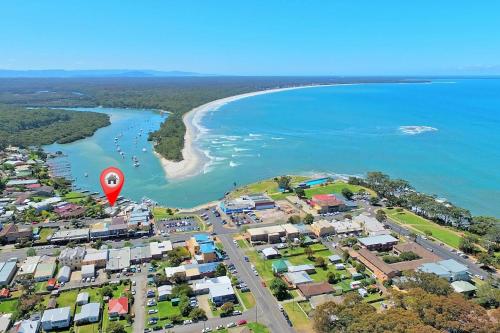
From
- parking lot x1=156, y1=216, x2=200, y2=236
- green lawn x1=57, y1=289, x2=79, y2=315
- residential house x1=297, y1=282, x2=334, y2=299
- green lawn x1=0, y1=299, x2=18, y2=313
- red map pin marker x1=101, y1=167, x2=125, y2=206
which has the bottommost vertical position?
green lawn x1=0, y1=299, x2=18, y2=313

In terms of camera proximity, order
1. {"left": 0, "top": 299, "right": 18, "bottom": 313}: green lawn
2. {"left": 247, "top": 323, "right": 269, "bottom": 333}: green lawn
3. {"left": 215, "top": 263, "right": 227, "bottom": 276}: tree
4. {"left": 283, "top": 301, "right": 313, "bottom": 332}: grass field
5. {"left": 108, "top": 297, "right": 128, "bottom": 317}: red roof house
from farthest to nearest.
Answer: {"left": 215, "top": 263, "right": 227, "bottom": 276}: tree
{"left": 0, "top": 299, "right": 18, "bottom": 313}: green lawn
{"left": 108, "top": 297, "right": 128, "bottom": 317}: red roof house
{"left": 283, "top": 301, "right": 313, "bottom": 332}: grass field
{"left": 247, "top": 323, "right": 269, "bottom": 333}: green lawn

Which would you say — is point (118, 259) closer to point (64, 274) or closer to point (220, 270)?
point (64, 274)

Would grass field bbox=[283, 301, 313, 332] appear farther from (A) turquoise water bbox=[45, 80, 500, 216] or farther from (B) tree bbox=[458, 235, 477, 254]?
(A) turquoise water bbox=[45, 80, 500, 216]

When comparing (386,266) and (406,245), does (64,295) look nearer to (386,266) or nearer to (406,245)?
(386,266)

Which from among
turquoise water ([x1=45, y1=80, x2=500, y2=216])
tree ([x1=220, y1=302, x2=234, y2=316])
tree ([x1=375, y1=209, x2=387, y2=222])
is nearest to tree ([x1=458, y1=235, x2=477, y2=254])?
tree ([x1=375, y1=209, x2=387, y2=222])

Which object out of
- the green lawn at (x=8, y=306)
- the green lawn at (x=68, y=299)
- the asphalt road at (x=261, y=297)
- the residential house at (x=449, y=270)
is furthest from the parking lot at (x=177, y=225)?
the residential house at (x=449, y=270)

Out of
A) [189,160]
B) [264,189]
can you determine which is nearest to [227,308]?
[264,189]

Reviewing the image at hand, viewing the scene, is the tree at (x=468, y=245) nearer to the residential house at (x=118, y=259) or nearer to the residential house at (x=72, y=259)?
the residential house at (x=118, y=259)
